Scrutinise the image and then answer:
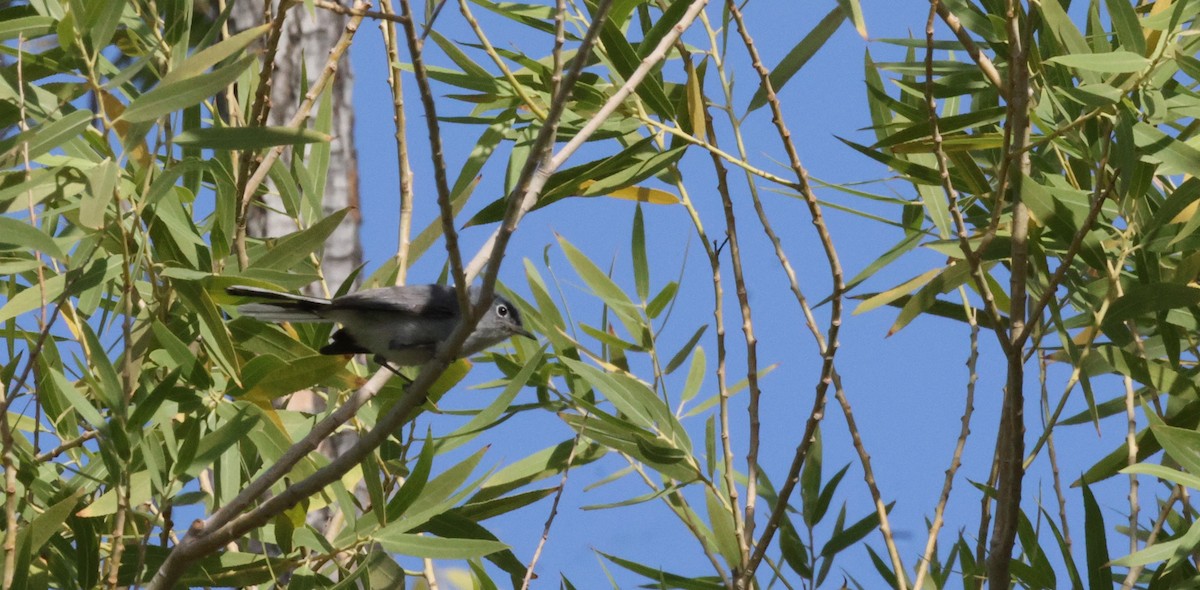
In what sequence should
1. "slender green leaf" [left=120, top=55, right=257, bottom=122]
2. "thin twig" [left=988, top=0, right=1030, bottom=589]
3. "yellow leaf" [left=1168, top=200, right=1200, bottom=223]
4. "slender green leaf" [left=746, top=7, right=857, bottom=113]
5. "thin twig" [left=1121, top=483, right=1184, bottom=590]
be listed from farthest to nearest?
"slender green leaf" [left=746, top=7, right=857, bottom=113]
"yellow leaf" [left=1168, top=200, right=1200, bottom=223]
"thin twig" [left=1121, top=483, right=1184, bottom=590]
"thin twig" [left=988, top=0, right=1030, bottom=589]
"slender green leaf" [left=120, top=55, right=257, bottom=122]

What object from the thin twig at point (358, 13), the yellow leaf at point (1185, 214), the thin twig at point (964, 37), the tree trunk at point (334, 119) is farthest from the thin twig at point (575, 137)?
the tree trunk at point (334, 119)

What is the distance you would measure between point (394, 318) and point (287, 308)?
13.9 inches

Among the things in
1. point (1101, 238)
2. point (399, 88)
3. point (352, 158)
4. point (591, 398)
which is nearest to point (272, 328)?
point (399, 88)

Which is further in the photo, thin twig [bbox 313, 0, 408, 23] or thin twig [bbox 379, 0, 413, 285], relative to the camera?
thin twig [bbox 379, 0, 413, 285]

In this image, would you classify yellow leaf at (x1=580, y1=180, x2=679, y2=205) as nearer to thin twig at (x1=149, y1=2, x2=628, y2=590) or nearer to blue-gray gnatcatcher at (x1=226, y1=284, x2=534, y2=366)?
blue-gray gnatcatcher at (x1=226, y1=284, x2=534, y2=366)

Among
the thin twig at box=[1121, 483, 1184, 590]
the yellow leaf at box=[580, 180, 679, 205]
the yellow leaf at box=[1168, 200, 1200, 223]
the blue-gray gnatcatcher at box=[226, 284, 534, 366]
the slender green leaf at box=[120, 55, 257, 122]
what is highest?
the slender green leaf at box=[120, 55, 257, 122]

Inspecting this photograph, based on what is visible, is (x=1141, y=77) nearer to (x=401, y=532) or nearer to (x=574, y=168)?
(x=574, y=168)

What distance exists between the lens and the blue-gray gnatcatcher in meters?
3.22

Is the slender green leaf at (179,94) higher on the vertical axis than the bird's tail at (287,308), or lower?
higher

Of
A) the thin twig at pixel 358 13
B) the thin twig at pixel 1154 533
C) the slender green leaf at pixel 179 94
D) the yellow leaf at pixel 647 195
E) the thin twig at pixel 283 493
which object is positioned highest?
the thin twig at pixel 358 13

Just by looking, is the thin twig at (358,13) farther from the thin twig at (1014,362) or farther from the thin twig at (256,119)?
the thin twig at (1014,362)

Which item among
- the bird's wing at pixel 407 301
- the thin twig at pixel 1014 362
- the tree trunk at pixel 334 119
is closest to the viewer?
the thin twig at pixel 1014 362

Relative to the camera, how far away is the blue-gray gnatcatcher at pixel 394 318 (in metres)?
3.22

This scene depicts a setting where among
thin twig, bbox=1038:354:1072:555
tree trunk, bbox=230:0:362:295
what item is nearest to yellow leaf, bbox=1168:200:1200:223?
thin twig, bbox=1038:354:1072:555
